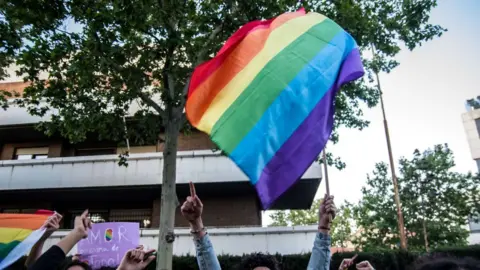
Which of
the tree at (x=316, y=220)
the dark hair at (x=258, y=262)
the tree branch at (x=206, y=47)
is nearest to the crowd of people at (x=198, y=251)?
the dark hair at (x=258, y=262)

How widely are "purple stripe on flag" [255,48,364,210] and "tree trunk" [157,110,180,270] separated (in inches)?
214

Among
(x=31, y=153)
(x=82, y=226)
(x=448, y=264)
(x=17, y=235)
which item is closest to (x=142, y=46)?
(x=17, y=235)

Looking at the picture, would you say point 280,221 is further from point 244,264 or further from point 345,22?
point 244,264

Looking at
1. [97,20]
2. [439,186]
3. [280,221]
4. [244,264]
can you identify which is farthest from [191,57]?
[280,221]

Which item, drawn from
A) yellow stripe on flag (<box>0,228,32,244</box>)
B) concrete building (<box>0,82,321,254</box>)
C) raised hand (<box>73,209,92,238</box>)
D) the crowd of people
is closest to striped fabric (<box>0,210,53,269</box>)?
yellow stripe on flag (<box>0,228,32,244</box>)

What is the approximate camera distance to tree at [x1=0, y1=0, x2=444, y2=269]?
818cm

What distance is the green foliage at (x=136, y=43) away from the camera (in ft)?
26.9

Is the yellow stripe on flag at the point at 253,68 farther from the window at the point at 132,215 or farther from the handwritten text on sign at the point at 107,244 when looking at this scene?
the window at the point at 132,215

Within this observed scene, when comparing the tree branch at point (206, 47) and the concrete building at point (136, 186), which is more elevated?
the tree branch at point (206, 47)

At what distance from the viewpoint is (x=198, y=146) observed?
1767cm

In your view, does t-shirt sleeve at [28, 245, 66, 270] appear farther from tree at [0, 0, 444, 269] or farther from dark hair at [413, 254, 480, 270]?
tree at [0, 0, 444, 269]

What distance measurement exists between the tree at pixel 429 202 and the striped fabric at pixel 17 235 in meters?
20.8

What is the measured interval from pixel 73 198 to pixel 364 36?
14375 millimetres

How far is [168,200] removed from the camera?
28.0ft
